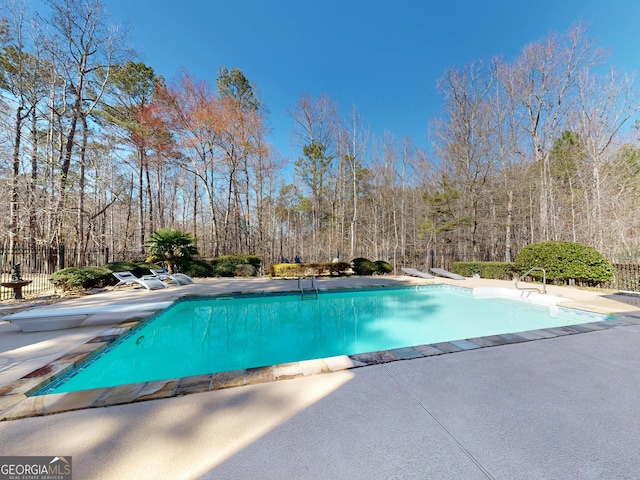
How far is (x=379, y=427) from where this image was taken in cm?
153

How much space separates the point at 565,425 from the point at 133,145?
16.7 metres

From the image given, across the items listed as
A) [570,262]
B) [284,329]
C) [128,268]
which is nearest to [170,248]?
[128,268]

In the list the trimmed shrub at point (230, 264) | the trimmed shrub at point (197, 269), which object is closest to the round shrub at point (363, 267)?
the trimmed shrub at point (230, 264)

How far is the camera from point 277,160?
585 inches

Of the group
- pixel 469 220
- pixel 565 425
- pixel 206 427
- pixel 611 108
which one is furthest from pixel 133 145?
pixel 611 108

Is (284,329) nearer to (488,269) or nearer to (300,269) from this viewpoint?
Answer: (300,269)

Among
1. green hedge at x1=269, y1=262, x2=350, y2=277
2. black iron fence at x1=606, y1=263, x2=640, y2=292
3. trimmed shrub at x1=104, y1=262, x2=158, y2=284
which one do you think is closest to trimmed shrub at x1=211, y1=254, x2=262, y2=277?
green hedge at x1=269, y1=262, x2=350, y2=277

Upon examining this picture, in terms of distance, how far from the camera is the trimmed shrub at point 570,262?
22.6ft

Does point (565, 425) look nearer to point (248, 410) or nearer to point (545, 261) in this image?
point (248, 410)

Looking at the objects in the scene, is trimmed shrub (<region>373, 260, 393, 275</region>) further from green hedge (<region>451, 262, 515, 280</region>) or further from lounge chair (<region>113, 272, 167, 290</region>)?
lounge chair (<region>113, 272, 167, 290</region>)

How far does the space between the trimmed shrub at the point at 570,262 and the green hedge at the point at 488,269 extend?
0.89 metres

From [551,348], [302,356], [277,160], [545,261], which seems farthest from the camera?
[277,160]
